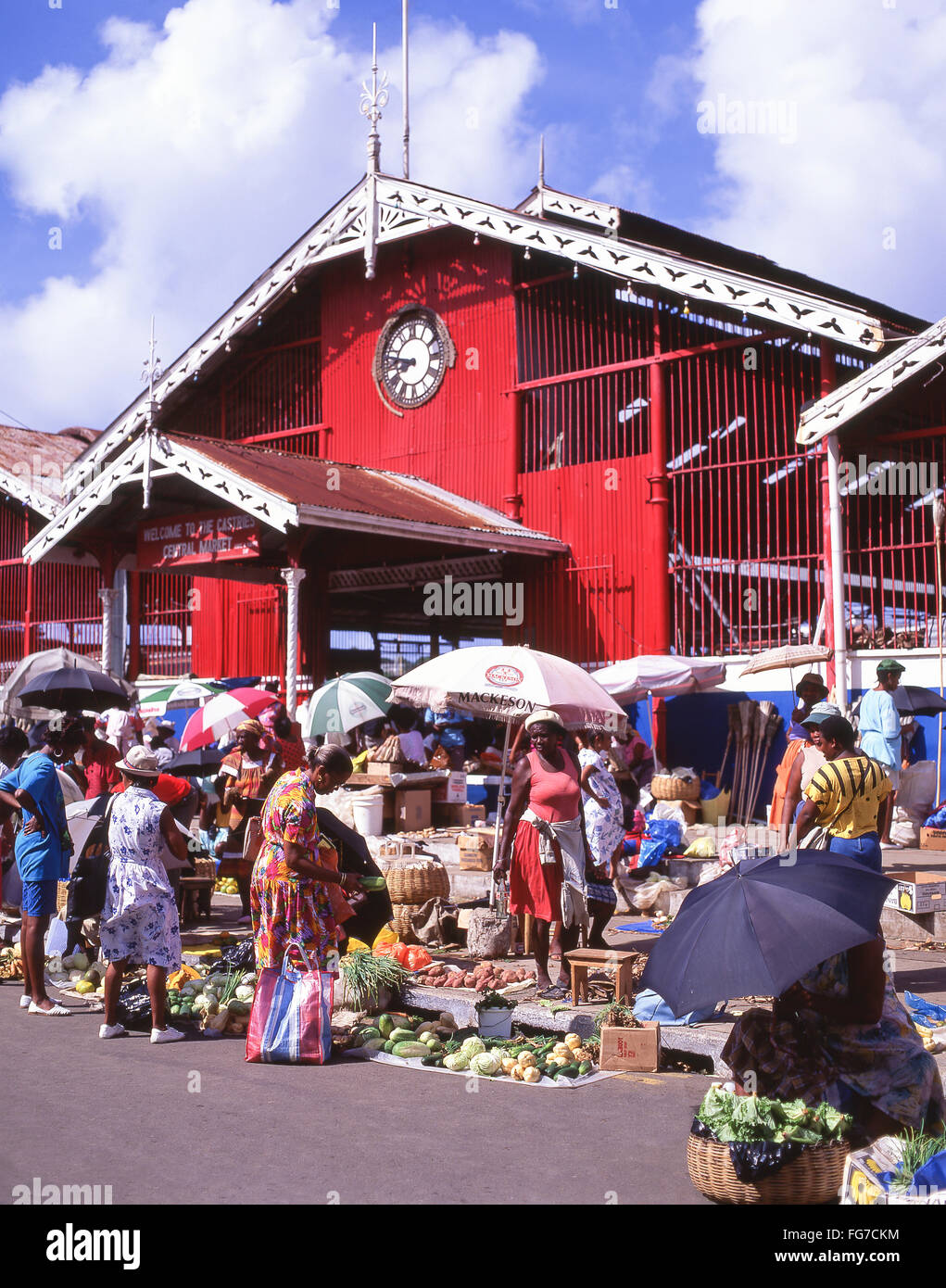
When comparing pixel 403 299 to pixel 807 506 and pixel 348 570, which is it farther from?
pixel 807 506

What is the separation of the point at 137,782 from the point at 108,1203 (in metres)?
3.25

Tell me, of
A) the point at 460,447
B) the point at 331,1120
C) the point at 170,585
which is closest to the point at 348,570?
the point at 460,447

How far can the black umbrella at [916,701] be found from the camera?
1292cm

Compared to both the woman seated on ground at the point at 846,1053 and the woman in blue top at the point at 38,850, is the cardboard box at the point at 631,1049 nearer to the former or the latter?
the woman seated on ground at the point at 846,1053

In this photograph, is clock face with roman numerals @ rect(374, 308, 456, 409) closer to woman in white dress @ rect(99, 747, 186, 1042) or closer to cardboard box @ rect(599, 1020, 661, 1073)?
woman in white dress @ rect(99, 747, 186, 1042)

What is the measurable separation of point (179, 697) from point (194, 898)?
24.2 feet

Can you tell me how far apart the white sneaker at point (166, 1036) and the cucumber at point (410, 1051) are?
1392mm

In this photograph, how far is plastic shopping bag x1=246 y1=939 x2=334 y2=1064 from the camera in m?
7.01

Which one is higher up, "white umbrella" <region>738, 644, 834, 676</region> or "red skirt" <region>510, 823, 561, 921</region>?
"white umbrella" <region>738, 644, 834, 676</region>

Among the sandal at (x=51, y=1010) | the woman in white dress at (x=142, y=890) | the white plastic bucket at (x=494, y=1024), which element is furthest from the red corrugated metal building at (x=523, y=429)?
the white plastic bucket at (x=494, y=1024)

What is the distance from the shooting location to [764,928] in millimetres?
4434

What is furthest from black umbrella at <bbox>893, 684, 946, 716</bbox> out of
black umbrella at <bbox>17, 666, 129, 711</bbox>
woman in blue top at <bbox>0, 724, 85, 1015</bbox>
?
black umbrella at <bbox>17, 666, 129, 711</bbox>

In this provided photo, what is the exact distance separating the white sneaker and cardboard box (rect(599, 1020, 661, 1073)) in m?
2.54
